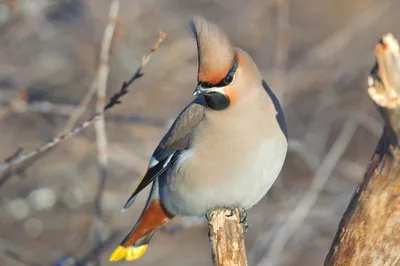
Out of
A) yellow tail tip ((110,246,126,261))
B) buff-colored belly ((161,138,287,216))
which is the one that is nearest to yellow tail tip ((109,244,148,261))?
yellow tail tip ((110,246,126,261))

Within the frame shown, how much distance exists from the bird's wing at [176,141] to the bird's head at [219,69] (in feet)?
0.57

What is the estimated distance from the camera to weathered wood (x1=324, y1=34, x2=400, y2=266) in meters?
2.88

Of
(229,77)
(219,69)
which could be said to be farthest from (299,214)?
(219,69)

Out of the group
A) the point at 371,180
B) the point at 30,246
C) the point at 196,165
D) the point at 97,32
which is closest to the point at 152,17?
the point at 97,32

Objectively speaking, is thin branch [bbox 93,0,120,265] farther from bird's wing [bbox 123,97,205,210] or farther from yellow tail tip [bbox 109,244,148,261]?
bird's wing [bbox 123,97,205,210]

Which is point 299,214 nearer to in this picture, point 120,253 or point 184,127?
point 120,253

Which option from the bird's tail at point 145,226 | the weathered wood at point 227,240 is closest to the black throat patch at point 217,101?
the weathered wood at point 227,240

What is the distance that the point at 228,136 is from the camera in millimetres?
3873

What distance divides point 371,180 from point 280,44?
145 inches

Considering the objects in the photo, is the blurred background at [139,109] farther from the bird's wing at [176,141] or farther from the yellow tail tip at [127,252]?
the bird's wing at [176,141]

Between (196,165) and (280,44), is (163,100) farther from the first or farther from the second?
(196,165)

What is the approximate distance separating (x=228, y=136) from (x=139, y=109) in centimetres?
387

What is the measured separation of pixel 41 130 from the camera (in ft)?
25.9

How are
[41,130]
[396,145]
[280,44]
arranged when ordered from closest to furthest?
[396,145] → [280,44] → [41,130]
